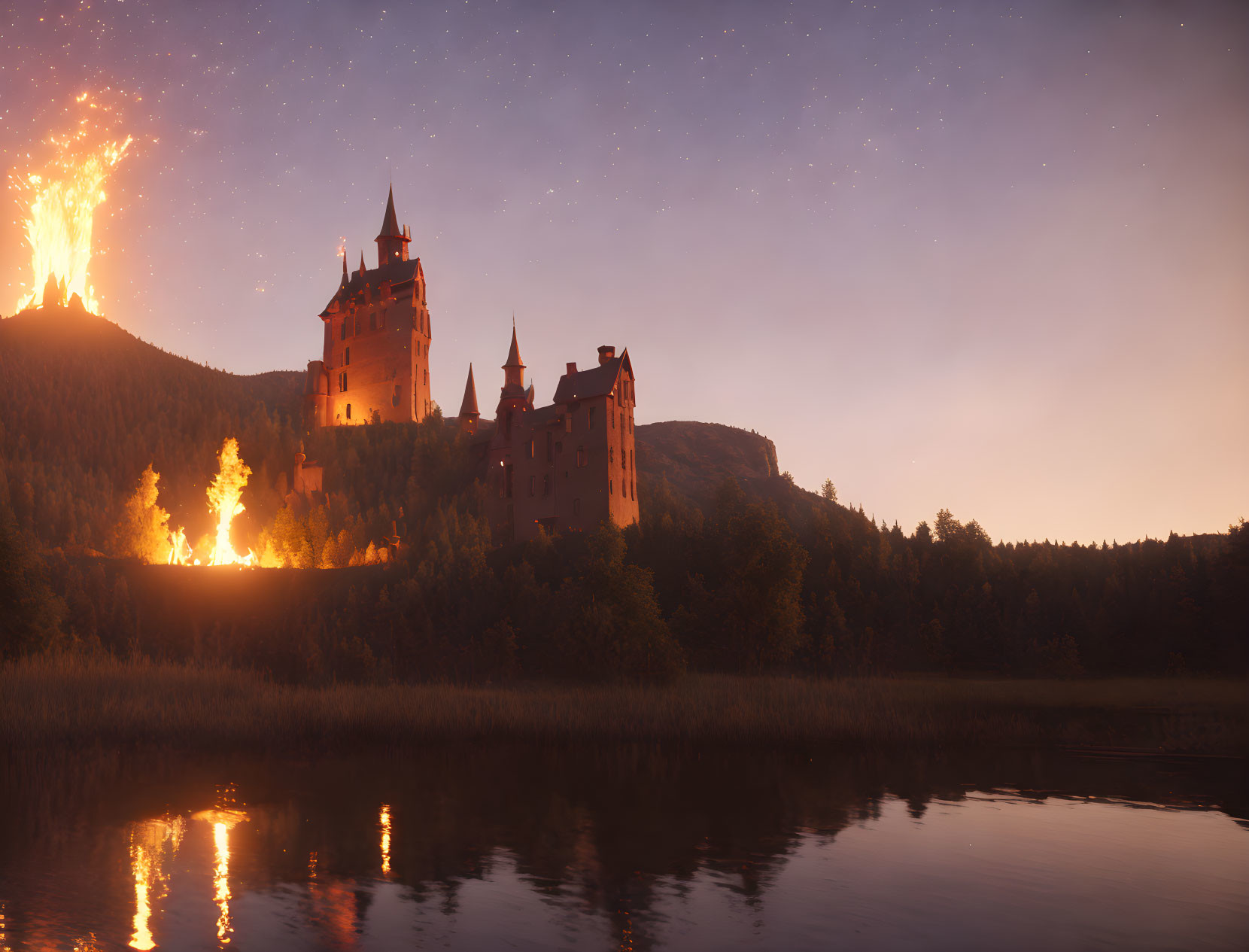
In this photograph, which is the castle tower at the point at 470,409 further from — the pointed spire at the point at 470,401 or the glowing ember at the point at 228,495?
the glowing ember at the point at 228,495

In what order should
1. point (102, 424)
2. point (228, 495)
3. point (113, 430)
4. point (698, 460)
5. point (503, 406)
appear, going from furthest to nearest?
point (698, 460)
point (102, 424)
point (113, 430)
point (503, 406)
point (228, 495)

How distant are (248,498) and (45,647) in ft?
169

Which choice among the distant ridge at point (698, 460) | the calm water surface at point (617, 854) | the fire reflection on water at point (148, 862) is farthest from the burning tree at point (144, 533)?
the distant ridge at point (698, 460)

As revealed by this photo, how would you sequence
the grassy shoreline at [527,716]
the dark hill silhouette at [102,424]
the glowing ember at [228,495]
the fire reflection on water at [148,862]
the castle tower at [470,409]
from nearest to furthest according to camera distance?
the fire reflection on water at [148,862], the grassy shoreline at [527,716], the glowing ember at [228,495], the dark hill silhouette at [102,424], the castle tower at [470,409]

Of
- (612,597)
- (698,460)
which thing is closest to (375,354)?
(612,597)

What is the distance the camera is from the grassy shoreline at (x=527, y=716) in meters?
31.8

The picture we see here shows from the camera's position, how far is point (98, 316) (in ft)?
561

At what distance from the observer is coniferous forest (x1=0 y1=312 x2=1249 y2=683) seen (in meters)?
49.8

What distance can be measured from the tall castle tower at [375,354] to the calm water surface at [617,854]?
8927 cm

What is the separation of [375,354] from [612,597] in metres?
80.4

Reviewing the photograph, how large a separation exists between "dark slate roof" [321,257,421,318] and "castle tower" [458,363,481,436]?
613 inches

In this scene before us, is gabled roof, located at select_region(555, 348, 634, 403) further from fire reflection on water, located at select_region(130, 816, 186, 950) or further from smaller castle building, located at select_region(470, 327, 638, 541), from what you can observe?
fire reflection on water, located at select_region(130, 816, 186, 950)

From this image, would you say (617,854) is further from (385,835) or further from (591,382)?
(591,382)

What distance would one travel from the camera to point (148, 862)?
18312 millimetres
